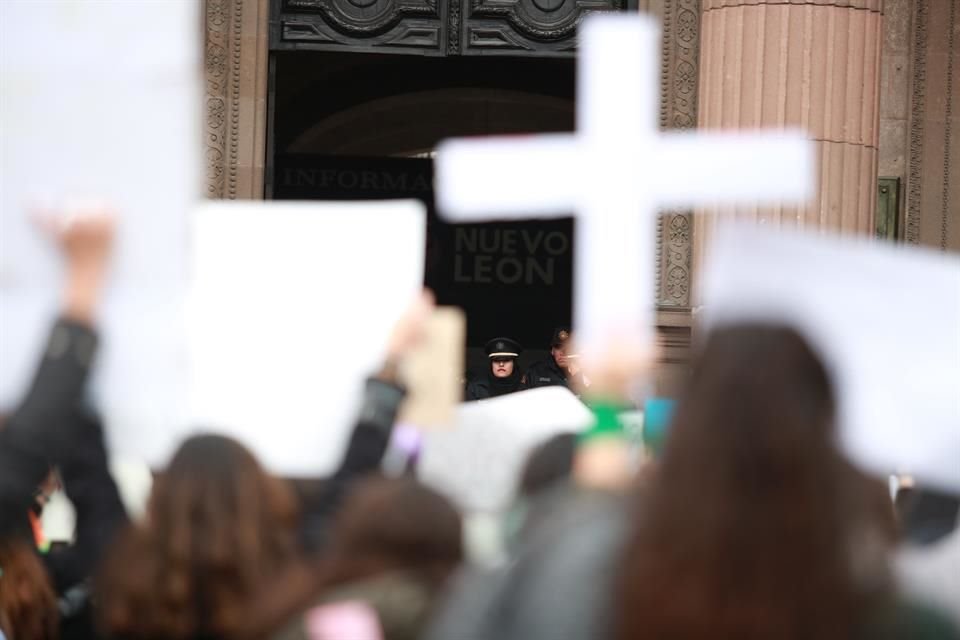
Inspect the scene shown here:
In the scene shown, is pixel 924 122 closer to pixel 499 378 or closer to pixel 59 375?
pixel 499 378

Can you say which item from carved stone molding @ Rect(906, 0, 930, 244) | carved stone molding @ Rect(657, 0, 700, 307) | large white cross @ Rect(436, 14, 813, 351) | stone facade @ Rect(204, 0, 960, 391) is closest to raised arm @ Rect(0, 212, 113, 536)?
large white cross @ Rect(436, 14, 813, 351)

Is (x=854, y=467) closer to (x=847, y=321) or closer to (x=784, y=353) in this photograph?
(x=784, y=353)

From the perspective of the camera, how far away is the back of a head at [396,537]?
3246mm

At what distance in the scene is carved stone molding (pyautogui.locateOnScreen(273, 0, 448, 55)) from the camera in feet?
44.3

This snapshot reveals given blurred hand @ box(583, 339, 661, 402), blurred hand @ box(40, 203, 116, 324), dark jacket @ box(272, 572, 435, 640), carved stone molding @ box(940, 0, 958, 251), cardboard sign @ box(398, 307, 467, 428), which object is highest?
carved stone molding @ box(940, 0, 958, 251)

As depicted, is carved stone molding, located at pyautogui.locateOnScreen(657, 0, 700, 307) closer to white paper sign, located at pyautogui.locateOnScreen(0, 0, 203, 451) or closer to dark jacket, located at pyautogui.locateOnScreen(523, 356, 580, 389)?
dark jacket, located at pyautogui.locateOnScreen(523, 356, 580, 389)

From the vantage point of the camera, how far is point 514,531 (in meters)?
3.17

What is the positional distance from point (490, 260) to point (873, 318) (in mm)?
Result: 15236

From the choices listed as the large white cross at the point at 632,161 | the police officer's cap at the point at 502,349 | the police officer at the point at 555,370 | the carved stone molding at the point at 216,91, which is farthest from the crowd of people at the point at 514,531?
the carved stone molding at the point at 216,91

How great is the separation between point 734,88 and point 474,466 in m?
6.69

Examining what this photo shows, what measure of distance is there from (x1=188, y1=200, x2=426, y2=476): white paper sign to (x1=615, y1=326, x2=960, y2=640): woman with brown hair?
167 centimetres

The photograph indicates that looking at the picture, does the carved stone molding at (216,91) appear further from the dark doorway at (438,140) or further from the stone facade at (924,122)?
the stone facade at (924,122)

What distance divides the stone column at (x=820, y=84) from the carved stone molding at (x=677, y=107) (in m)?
1.25

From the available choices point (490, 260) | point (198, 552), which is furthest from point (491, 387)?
point (198, 552)
